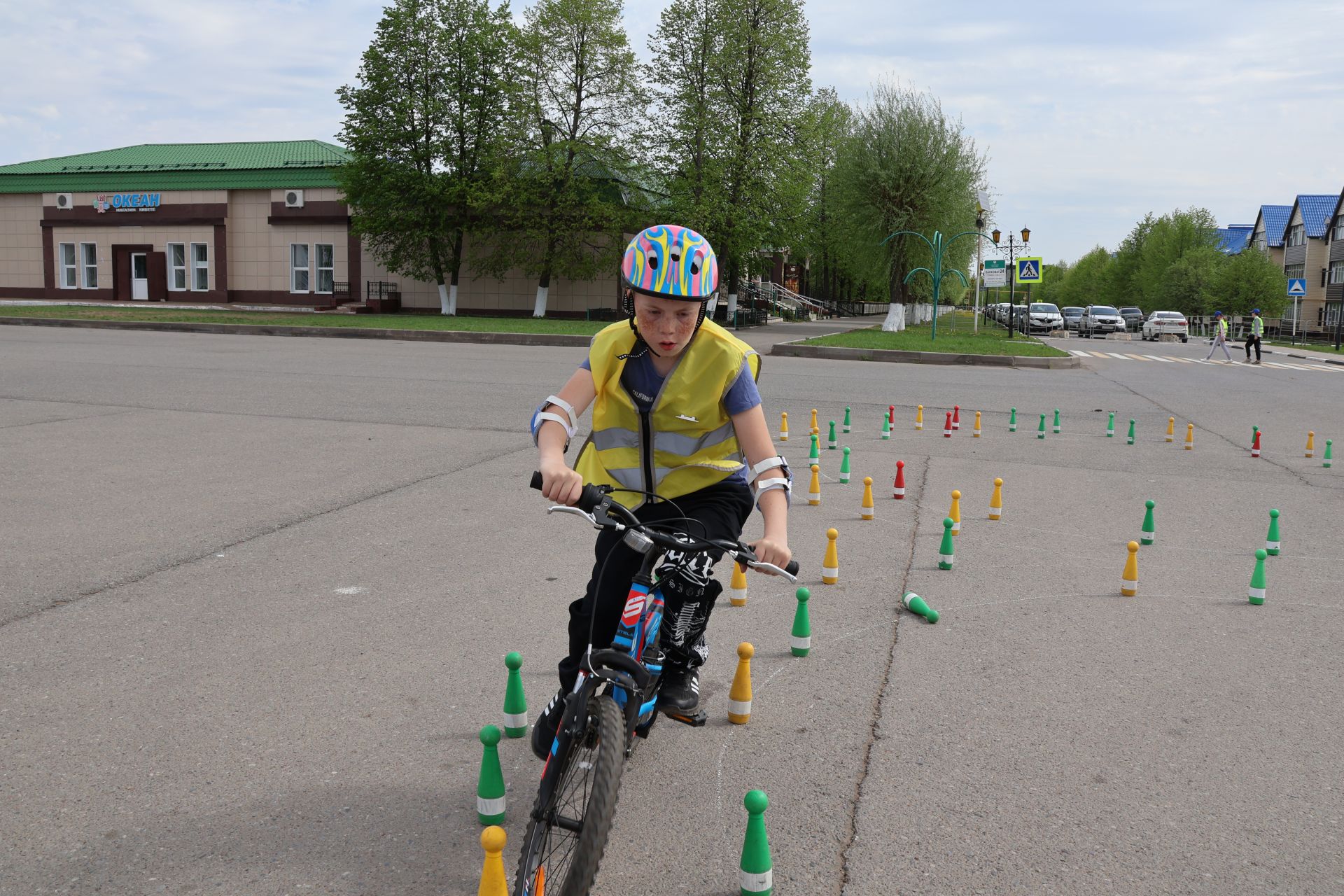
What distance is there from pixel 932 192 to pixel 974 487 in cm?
3423

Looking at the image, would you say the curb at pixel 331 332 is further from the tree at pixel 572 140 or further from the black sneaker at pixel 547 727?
the black sneaker at pixel 547 727

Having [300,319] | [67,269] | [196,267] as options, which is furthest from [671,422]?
[67,269]

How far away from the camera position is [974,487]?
9555mm

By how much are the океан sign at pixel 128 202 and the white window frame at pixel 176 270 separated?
187cm

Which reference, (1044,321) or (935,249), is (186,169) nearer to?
(935,249)

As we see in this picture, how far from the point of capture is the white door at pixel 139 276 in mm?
48781

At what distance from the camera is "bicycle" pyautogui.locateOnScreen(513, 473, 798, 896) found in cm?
262

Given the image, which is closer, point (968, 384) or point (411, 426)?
point (411, 426)

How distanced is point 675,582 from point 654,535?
1.46ft

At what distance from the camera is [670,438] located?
3393mm

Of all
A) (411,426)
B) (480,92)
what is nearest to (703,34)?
(480,92)

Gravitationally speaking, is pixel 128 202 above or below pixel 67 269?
above

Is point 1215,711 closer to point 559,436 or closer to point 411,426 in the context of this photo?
point 559,436

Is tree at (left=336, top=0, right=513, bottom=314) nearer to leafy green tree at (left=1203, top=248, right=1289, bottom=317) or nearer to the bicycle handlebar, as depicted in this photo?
the bicycle handlebar
